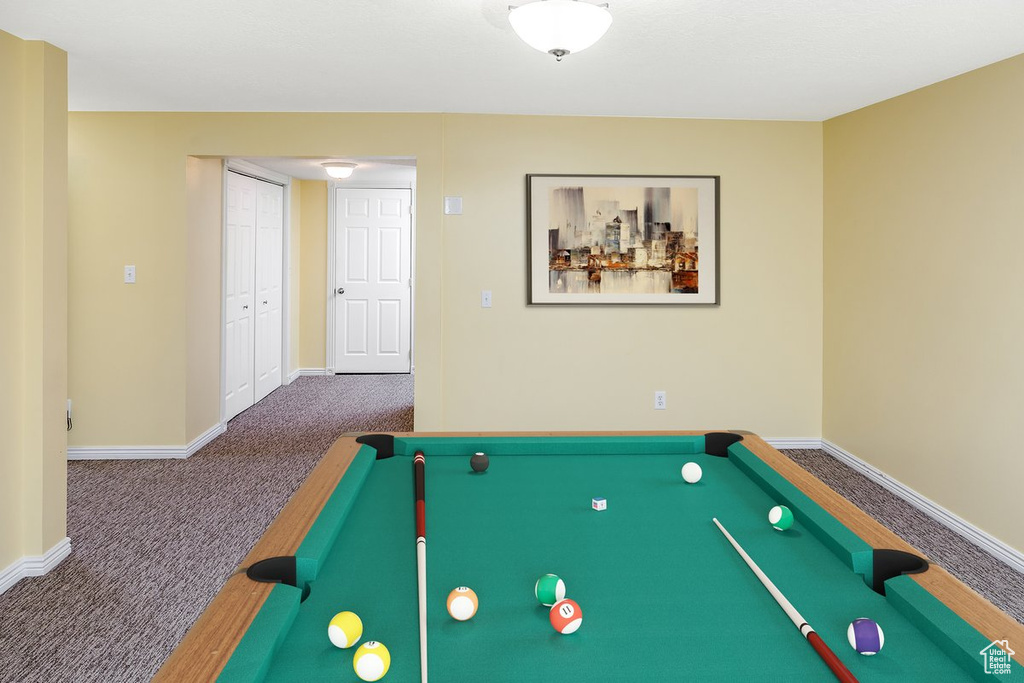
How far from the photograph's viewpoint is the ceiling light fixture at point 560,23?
242cm

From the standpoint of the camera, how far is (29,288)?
10.2 feet

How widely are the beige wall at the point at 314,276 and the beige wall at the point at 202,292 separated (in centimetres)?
268

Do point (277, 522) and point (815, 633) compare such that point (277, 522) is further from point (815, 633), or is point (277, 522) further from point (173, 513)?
point (173, 513)

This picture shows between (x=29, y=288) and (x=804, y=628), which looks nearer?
(x=804, y=628)

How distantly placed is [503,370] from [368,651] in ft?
12.3

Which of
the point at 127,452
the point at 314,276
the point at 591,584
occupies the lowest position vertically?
the point at 127,452

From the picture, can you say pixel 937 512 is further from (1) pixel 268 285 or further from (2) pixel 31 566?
(1) pixel 268 285

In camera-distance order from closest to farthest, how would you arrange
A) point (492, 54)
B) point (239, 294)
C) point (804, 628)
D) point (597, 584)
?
1. point (804, 628)
2. point (597, 584)
3. point (492, 54)
4. point (239, 294)

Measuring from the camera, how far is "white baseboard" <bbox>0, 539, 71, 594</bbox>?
2986 millimetres

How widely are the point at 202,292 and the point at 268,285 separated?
2100mm

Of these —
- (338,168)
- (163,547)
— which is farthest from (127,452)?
(338,168)

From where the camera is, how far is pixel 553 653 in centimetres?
123

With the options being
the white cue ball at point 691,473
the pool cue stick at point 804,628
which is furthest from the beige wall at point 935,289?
the pool cue stick at point 804,628
